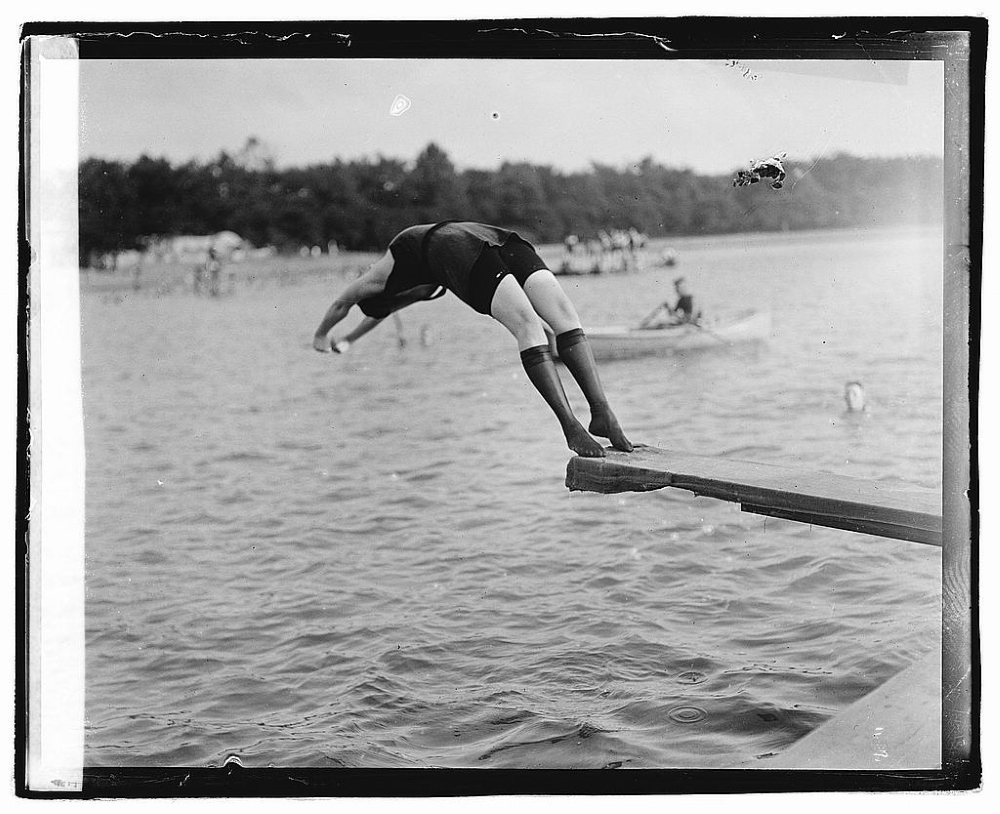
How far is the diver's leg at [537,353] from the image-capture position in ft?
8.70

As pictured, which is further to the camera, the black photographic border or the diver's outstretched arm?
the diver's outstretched arm

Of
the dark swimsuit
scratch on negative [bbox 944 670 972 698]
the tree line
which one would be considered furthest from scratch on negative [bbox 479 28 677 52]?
scratch on negative [bbox 944 670 972 698]

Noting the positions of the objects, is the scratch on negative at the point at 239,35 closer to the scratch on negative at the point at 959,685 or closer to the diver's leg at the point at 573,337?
the diver's leg at the point at 573,337

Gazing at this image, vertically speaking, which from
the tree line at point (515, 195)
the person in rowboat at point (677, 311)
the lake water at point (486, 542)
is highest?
the tree line at point (515, 195)

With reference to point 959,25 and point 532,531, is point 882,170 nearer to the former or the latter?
point 959,25

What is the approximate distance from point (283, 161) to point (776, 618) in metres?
1.54

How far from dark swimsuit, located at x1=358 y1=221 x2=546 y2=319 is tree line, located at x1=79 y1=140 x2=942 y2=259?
0.10 feet

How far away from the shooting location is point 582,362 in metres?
2.66

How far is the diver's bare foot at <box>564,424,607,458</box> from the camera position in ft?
8.68

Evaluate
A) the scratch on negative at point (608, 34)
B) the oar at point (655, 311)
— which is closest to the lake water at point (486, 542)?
the oar at point (655, 311)

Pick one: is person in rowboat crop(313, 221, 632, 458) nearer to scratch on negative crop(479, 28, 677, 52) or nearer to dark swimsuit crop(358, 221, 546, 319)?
dark swimsuit crop(358, 221, 546, 319)

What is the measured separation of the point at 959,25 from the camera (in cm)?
257

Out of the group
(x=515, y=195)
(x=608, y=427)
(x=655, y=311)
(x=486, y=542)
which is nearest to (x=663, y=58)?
(x=515, y=195)

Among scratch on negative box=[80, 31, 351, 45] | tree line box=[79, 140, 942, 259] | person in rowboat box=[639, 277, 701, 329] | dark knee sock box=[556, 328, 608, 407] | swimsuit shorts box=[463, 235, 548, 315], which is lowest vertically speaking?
dark knee sock box=[556, 328, 608, 407]
